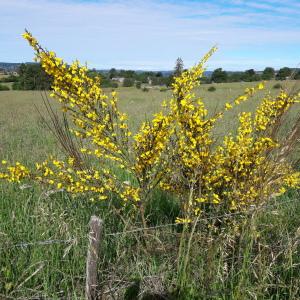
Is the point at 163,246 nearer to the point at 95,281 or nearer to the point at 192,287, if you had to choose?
the point at 192,287

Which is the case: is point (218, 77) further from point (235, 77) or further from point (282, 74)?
point (282, 74)

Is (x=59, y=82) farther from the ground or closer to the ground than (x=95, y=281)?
farther from the ground

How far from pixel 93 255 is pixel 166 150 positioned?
122cm

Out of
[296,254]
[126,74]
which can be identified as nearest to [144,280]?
[296,254]

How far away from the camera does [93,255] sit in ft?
7.89

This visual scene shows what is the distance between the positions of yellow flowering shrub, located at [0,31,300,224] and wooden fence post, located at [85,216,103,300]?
0.64m

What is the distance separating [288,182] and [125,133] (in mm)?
1544

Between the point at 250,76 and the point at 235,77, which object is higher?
the point at 250,76

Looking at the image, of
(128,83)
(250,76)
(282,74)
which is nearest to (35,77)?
(282,74)

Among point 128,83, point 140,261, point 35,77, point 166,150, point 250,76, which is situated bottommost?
point 128,83

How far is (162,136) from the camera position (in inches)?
112

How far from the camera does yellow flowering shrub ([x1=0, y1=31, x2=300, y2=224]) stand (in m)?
2.88

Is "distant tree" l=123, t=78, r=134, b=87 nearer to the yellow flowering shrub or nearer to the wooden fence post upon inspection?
the yellow flowering shrub

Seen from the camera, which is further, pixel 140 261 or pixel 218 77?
pixel 218 77
